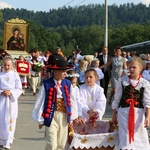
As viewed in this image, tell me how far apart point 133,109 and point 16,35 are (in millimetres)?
32407

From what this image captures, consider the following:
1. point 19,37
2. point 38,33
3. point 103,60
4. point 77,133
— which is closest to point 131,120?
point 77,133

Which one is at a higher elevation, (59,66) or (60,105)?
(59,66)

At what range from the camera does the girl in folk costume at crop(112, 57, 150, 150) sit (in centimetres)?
669

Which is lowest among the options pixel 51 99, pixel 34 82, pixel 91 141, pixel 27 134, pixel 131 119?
pixel 27 134

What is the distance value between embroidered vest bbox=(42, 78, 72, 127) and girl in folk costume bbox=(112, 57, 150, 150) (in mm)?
728

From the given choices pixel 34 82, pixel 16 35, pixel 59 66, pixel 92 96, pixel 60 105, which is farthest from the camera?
pixel 16 35

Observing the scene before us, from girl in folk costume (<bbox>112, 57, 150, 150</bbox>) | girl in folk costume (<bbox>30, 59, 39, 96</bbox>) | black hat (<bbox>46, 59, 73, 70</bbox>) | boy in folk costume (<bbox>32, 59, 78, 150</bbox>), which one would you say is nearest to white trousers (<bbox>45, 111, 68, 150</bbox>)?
boy in folk costume (<bbox>32, 59, 78, 150</bbox>)

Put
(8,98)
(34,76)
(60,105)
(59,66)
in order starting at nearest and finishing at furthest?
(59,66), (60,105), (8,98), (34,76)

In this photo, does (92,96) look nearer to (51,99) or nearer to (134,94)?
(134,94)

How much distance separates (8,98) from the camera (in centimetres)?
929

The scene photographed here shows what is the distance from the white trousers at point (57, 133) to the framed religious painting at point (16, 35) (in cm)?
3168

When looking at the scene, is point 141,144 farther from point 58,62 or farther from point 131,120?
point 58,62

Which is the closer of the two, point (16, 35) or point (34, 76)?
point (34, 76)

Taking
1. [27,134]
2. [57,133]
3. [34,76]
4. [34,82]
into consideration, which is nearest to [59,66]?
[57,133]
